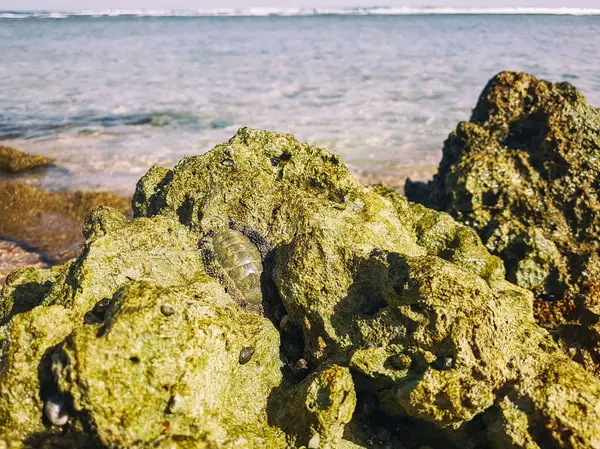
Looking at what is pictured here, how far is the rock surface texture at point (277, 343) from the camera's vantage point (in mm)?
2354

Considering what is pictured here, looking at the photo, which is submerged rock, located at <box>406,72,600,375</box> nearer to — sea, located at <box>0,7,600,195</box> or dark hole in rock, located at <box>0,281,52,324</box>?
dark hole in rock, located at <box>0,281,52,324</box>

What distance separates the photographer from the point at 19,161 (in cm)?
1061

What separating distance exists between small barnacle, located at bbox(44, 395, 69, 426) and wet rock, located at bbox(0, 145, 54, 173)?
31.6 feet

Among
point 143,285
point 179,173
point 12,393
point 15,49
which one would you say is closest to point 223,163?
point 179,173

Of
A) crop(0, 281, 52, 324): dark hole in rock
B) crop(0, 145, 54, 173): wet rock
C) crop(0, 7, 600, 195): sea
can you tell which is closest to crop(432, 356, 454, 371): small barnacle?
crop(0, 281, 52, 324): dark hole in rock

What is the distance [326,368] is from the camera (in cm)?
280

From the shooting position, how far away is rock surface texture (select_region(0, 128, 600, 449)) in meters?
2.35

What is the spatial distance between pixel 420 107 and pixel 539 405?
15.8m

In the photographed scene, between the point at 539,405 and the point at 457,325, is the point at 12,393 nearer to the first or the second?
the point at 457,325

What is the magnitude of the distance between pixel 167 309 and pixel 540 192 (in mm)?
4767

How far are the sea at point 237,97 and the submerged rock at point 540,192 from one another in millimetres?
4578

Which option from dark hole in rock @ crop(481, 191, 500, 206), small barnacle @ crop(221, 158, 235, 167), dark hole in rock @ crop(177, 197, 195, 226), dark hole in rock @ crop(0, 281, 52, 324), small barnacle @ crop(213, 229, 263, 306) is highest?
small barnacle @ crop(221, 158, 235, 167)

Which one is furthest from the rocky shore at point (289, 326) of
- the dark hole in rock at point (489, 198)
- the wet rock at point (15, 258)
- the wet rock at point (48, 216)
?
the wet rock at point (48, 216)

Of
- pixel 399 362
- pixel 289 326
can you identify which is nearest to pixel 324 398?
pixel 399 362
